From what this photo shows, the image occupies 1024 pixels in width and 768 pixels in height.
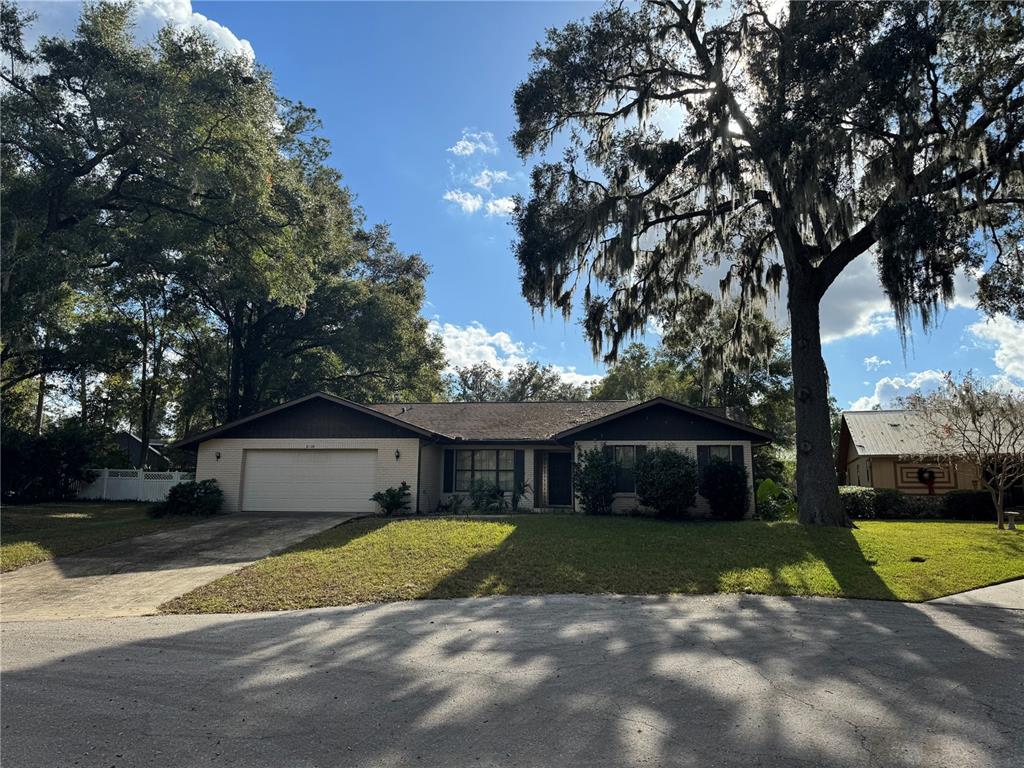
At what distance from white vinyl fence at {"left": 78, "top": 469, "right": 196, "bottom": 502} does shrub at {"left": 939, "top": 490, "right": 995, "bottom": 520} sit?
2760cm

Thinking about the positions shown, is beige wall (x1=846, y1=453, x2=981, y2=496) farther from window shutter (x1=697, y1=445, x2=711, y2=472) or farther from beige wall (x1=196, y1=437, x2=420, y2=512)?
beige wall (x1=196, y1=437, x2=420, y2=512)

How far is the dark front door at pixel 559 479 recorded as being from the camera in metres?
18.6

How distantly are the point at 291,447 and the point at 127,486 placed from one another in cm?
1111

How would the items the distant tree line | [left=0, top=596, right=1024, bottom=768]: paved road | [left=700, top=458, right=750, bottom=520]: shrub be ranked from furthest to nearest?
1. [left=700, top=458, right=750, bottom=520]: shrub
2. the distant tree line
3. [left=0, top=596, right=1024, bottom=768]: paved road

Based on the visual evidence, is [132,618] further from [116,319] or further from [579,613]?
[116,319]

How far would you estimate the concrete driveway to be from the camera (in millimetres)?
7924

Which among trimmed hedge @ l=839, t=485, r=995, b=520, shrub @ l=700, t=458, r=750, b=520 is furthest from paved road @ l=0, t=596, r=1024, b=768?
trimmed hedge @ l=839, t=485, r=995, b=520

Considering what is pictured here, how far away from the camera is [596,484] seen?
16.3 m

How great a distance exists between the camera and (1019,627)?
6.36 meters

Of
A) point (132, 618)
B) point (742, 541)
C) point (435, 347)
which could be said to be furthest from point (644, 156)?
point (435, 347)

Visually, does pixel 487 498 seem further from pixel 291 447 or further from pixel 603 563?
pixel 603 563

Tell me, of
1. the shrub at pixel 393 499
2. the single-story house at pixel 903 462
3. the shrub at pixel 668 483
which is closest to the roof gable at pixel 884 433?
the single-story house at pixel 903 462

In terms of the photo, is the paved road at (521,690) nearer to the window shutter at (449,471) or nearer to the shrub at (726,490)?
the shrub at (726,490)

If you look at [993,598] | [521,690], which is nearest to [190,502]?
[521,690]
